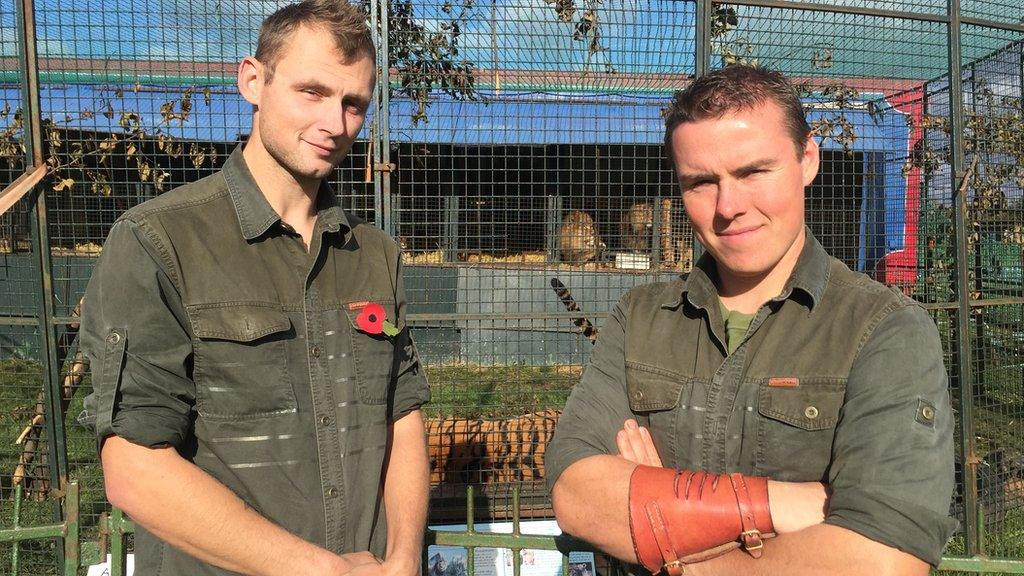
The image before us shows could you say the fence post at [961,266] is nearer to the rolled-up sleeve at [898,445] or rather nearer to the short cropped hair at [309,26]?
the rolled-up sleeve at [898,445]

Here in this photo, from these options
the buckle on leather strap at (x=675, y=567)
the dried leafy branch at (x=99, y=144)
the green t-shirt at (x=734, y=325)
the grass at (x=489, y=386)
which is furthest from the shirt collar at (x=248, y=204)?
the grass at (x=489, y=386)

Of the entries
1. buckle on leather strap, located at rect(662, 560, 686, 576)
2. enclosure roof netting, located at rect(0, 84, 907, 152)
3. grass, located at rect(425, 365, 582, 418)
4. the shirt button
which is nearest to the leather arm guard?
buckle on leather strap, located at rect(662, 560, 686, 576)

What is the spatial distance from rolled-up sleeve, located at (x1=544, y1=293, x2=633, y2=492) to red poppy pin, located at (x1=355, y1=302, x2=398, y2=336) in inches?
22.2

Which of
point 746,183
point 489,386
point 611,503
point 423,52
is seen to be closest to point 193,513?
point 611,503

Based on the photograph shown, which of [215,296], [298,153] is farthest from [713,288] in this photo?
[215,296]

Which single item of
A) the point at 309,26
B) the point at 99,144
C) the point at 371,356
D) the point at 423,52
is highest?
A: the point at 423,52

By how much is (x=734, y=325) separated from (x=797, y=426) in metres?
0.33

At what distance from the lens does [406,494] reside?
202 cm

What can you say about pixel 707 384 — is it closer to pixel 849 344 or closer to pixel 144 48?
pixel 849 344

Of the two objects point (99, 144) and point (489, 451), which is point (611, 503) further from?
point (99, 144)

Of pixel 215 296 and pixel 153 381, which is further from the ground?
pixel 215 296

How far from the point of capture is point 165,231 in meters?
1.68

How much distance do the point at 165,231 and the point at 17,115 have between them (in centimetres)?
402

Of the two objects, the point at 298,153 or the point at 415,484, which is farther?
the point at 415,484
